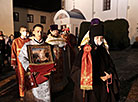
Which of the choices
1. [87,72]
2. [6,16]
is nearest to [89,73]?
[87,72]

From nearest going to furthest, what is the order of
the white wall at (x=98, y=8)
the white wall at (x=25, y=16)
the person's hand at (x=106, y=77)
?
the person's hand at (x=106, y=77) → the white wall at (x=98, y=8) → the white wall at (x=25, y=16)

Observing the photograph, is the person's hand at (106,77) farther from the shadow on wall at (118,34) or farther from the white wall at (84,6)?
the white wall at (84,6)

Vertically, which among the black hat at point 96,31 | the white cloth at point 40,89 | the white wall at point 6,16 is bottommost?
the white cloth at point 40,89

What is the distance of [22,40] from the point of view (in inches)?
144

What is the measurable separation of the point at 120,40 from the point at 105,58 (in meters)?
11.1

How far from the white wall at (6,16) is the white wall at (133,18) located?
1446cm

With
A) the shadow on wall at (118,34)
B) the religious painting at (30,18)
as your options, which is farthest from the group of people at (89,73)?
the religious painting at (30,18)

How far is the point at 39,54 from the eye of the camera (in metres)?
2.45

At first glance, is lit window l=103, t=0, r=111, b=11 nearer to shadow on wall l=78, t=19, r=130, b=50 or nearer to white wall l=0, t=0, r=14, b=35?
shadow on wall l=78, t=19, r=130, b=50

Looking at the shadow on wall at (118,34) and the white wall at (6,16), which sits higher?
the white wall at (6,16)

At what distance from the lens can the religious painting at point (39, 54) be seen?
237cm

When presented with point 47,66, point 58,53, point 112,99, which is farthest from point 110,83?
point 58,53

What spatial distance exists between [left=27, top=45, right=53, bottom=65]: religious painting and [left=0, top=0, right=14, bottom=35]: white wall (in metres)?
13.8

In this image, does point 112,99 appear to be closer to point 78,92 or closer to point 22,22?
point 78,92
